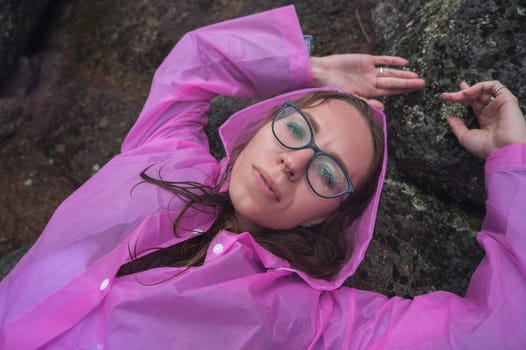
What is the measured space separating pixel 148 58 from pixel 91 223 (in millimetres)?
1615

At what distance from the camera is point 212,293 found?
1.70 meters

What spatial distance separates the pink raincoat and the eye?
47 centimetres

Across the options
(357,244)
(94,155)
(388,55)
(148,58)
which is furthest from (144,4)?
(357,244)

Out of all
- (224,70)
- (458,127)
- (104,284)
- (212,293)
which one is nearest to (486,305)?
(458,127)

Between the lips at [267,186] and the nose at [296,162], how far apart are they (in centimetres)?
7

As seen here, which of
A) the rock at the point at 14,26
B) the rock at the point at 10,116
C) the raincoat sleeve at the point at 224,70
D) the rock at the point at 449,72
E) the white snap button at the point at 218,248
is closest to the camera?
the white snap button at the point at 218,248

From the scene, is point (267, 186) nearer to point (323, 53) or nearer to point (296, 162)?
point (296, 162)

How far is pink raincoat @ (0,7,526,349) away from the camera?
162 centimetres

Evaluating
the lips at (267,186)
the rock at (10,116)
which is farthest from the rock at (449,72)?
the rock at (10,116)

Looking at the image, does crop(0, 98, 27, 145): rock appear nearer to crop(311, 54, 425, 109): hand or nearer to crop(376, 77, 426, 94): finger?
crop(311, 54, 425, 109): hand

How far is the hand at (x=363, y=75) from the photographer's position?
2107 mm

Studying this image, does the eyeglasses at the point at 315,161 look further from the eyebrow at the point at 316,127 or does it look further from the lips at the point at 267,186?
the lips at the point at 267,186

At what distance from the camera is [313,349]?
177 cm

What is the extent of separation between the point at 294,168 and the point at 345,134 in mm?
277
